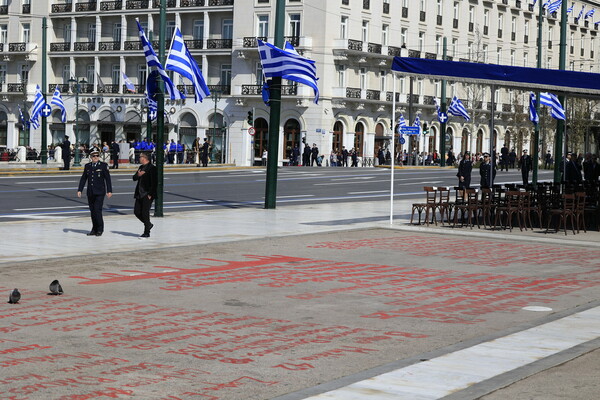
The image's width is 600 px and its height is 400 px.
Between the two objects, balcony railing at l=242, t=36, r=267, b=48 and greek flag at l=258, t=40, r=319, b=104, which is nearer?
greek flag at l=258, t=40, r=319, b=104

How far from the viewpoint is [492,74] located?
73.6 ft

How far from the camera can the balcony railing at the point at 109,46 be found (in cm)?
8143

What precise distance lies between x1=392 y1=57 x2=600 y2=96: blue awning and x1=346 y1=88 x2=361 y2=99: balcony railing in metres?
52.3

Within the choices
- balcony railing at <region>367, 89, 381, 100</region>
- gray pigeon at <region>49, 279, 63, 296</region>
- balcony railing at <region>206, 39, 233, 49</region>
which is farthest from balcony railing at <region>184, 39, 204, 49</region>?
gray pigeon at <region>49, 279, 63, 296</region>

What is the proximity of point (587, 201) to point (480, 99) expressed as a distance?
63.1 m

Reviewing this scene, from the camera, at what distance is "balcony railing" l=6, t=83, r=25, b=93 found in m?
85.4

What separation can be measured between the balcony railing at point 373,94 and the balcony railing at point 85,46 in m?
23.4

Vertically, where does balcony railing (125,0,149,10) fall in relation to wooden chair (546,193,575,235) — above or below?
above

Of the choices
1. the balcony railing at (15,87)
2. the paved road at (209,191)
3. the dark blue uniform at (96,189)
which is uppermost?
the balcony railing at (15,87)

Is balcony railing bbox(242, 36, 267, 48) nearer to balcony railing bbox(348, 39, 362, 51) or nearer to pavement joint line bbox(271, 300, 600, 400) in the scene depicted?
balcony railing bbox(348, 39, 362, 51)

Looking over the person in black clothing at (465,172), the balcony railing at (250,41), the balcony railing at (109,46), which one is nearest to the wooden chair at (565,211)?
the person in black clothing at (465,172)

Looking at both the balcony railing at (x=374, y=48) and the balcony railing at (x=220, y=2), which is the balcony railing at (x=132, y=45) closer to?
the balcony railing at (x=220, y=2)

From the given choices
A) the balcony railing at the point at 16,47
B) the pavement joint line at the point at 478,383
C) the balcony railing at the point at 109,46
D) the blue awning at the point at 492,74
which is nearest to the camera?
the pavement joint line at the point at 478,383

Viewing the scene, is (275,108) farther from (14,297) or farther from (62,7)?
(62,7)
